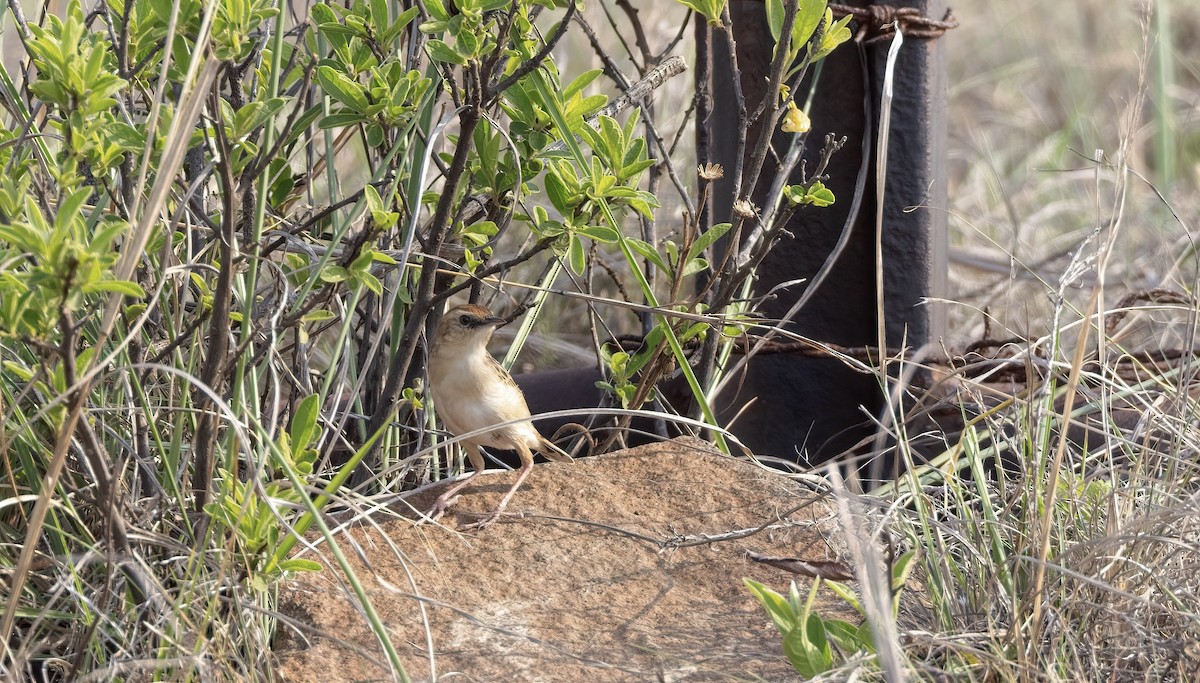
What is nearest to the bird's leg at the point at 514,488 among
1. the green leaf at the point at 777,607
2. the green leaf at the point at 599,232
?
the green leaf at the point at 599,232

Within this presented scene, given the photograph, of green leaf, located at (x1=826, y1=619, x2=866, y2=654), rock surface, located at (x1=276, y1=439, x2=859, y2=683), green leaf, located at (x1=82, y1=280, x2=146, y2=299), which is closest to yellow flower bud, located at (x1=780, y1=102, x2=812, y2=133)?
rock surface, located at (x1=276, y1=439, x2=859, y2=683)

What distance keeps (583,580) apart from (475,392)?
0.82 meters

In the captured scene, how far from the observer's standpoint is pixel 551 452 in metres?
3.45

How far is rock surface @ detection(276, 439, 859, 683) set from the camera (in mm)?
2408

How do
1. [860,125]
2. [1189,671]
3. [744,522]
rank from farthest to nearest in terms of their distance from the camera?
[860,125] → [744,522] → [1189,671]

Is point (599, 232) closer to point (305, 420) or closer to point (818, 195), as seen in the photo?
point (818, 195)

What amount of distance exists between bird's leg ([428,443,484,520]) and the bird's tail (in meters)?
0.18

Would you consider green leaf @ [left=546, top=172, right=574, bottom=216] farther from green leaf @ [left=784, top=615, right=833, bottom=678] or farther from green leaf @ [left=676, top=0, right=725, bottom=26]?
green leaf @ [left=784, top=615, right=833, bottom=678]

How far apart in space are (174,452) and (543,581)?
0.86 m

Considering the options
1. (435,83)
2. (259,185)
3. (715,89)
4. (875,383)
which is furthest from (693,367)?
(259,185)

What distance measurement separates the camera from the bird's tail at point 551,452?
3383 millimetres

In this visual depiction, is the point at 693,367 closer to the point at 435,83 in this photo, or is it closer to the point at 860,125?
the point at 860,125

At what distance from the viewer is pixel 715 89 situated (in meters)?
3.60

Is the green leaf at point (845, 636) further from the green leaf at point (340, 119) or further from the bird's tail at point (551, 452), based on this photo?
the green leaf at point (340, 119)
